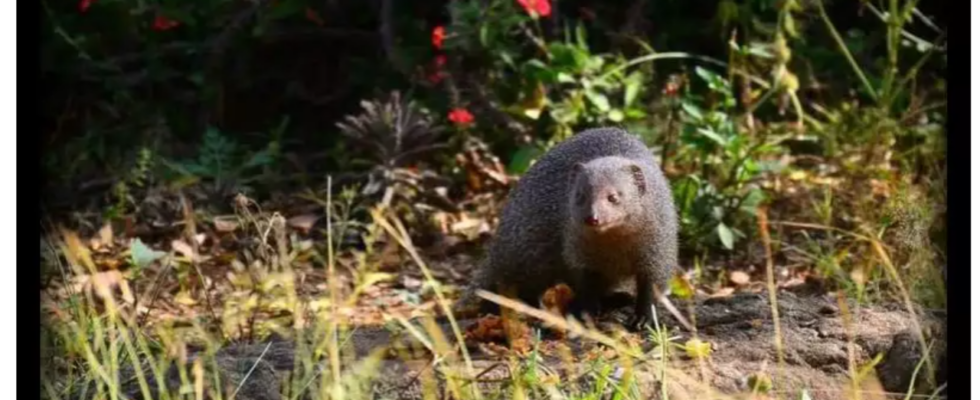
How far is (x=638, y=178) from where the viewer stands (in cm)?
251

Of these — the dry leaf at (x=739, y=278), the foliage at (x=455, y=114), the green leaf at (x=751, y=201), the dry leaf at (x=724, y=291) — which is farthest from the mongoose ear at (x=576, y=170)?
the green leaf at (x=751, y=201)

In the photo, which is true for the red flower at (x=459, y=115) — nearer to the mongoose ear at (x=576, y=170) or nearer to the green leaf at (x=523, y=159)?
the green leaf at (x=523, y=159)

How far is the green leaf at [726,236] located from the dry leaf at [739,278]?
6 centimetres

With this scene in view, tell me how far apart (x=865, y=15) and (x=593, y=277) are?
5.42 feet

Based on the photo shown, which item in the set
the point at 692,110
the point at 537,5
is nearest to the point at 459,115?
the point at 537,5

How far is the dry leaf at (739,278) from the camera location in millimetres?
3203

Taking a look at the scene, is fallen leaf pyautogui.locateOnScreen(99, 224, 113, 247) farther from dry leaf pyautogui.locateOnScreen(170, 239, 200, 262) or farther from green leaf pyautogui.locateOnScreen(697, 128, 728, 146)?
green leaf pyautogui.locateOnScreen(697, 128, 728, 146)

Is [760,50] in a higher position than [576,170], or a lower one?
higher

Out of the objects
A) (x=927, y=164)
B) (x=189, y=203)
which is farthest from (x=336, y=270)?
(x=927, y=164)

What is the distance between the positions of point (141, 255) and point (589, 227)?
3.38ft

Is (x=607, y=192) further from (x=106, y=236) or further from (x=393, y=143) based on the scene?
(x=106, y=236)

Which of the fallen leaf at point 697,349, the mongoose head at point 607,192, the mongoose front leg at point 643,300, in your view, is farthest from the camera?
the mongoose front leg at point 643,300

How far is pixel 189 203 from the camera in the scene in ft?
11.4
